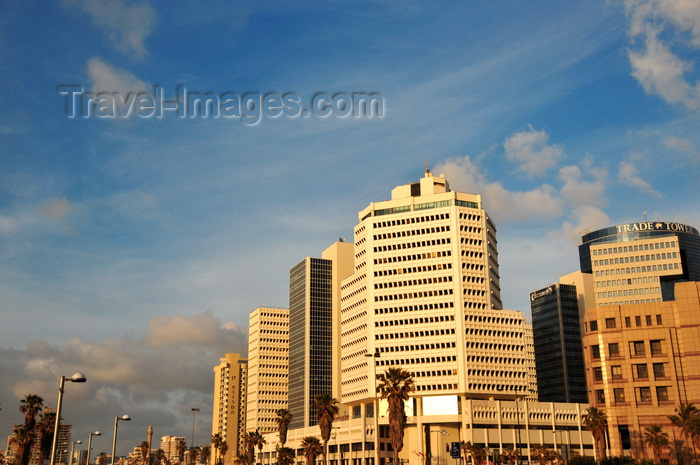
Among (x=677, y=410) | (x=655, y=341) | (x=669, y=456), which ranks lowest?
(x=669, y=456)

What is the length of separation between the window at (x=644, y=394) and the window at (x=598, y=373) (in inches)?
274

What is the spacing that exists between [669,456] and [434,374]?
8319 cm

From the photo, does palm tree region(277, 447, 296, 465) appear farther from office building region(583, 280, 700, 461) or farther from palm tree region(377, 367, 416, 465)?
office building region(583, 280, 700, 461)

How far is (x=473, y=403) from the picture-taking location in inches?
7554

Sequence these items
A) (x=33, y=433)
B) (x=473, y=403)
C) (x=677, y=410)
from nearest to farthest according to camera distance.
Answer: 1. (x=677, y=410)
2. (x=33, y=433)
3. (x=473, y=403)

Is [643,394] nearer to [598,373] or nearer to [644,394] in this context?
[644,394]

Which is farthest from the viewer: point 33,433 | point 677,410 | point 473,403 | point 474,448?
point 473,403

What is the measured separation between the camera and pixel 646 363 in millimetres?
124750

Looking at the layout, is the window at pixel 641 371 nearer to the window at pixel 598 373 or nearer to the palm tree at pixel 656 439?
the window at pixel 598 373

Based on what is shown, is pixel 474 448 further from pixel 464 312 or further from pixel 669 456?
pixel 669 456

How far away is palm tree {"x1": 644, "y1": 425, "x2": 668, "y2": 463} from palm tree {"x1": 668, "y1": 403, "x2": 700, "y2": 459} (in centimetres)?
311

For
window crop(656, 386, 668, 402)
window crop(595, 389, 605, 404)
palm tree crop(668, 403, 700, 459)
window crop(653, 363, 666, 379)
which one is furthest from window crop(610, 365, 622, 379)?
palm tree crop(668, 403, 700, 459)

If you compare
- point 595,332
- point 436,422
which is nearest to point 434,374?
point 436,422

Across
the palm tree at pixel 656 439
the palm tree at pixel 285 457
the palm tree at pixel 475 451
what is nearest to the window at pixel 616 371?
the palm tree at pixel 656 439
